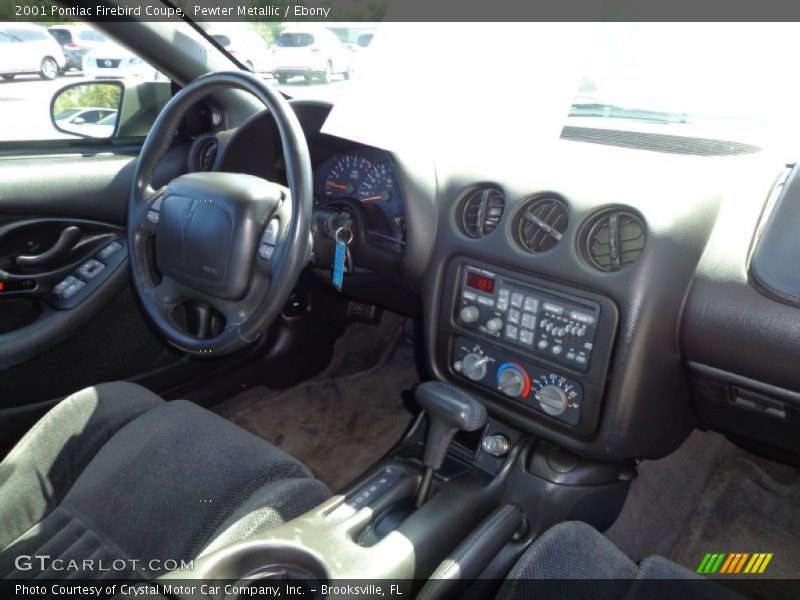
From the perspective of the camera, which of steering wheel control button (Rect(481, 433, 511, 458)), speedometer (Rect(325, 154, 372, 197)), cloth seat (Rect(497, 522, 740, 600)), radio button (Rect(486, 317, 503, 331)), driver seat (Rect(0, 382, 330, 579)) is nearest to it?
cloth seat (Rect(497, 522, 740, 600))

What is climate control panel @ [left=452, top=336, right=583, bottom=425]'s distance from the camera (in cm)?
153

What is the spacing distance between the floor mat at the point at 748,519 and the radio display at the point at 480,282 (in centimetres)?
99

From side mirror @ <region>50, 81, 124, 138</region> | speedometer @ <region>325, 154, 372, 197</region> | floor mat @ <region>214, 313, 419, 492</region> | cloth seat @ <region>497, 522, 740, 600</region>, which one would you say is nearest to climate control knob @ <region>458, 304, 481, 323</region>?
speedometer @ <region>325, 154, 372, 197</region>

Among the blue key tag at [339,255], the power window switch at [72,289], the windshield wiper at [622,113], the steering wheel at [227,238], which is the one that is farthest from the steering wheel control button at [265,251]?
the windshield wiper at [622,113]

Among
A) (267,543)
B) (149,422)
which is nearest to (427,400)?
(267,543)

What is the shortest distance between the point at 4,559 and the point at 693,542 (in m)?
1.73

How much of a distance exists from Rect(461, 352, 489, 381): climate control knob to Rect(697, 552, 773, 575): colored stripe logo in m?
0.86

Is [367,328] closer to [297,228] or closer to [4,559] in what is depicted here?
[297,228]

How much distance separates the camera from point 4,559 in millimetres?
1218

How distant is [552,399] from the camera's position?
155 centimetres

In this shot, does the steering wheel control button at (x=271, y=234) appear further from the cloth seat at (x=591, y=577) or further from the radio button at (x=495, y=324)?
the cloth seat at (x=591, y=577)

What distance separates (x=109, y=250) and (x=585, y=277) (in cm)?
149

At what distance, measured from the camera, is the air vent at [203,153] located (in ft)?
6.78

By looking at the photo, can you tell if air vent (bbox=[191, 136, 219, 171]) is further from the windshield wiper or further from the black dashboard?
the windshield wiper
